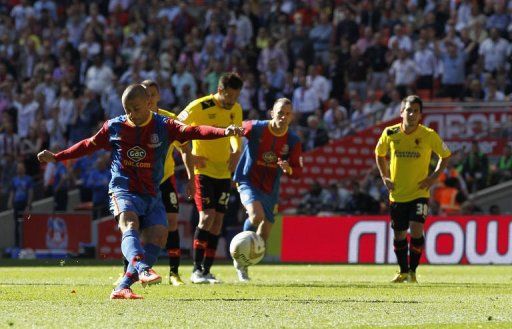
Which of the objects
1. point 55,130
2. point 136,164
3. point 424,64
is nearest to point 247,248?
point 136,164

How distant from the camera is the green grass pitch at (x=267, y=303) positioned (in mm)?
10414

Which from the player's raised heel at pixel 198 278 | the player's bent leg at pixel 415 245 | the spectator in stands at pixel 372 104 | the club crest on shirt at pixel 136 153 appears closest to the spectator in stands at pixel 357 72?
the spectator in stands at pixel 372 104

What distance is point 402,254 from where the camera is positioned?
17.4 metres

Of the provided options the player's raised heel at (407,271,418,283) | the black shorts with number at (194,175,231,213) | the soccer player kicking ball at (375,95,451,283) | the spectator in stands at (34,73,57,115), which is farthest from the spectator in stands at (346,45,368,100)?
the black shorts with number at (194,175,231,213)

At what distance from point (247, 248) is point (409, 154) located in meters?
2.82

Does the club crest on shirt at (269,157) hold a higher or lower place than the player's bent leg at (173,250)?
higher

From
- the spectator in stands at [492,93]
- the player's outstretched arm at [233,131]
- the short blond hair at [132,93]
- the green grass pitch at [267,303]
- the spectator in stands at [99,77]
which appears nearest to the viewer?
the green grass pitch at [267,303]

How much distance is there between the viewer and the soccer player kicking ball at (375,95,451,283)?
56.5 ft

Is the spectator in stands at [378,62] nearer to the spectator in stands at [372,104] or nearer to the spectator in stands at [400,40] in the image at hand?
the spectator in stands at [400,40]

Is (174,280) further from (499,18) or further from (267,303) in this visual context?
(499,18)

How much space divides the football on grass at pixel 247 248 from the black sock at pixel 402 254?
2.15 metres

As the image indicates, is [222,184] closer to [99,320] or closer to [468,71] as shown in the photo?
[99,320]

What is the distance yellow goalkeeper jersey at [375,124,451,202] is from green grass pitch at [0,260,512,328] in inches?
49.9

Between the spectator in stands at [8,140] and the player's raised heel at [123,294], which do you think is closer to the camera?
the player's raised heel at [123,294]
